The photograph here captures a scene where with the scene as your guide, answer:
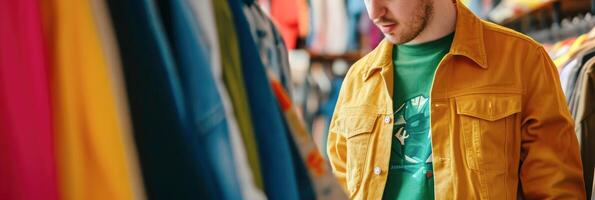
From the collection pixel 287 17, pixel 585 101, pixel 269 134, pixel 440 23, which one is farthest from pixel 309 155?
pixel 287 17

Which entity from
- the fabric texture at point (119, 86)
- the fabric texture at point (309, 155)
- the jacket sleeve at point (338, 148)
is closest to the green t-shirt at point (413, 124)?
the jacket sleeve at point (338, 148)

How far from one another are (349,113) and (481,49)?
35 centimetres

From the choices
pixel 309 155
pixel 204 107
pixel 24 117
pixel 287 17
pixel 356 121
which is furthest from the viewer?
pixel 287 17

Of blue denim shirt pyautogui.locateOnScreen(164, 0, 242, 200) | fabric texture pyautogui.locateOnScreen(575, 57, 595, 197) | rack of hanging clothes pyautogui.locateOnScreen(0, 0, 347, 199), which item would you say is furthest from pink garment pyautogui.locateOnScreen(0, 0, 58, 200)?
fabric texture pyautogui.locateOnScreen(575, 57, 595, 197)

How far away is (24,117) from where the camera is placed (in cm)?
46

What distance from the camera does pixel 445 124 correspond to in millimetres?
1223

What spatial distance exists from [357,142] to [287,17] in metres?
1.67

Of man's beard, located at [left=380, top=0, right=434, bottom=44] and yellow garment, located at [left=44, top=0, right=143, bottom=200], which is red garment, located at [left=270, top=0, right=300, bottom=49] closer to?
man's beard, located at [left=380, top=0, right=434, bottom=44]

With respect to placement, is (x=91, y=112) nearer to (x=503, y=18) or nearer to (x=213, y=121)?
(x=213, y=121)

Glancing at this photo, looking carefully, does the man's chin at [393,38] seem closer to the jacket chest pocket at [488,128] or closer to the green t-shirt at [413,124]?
the green t-shirt at [413,124]

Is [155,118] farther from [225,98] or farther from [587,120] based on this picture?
[587,120]

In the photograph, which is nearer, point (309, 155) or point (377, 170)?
point (309, 155)

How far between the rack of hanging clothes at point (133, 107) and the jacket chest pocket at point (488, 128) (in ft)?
2.18

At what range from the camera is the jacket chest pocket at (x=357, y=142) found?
1.34 m
